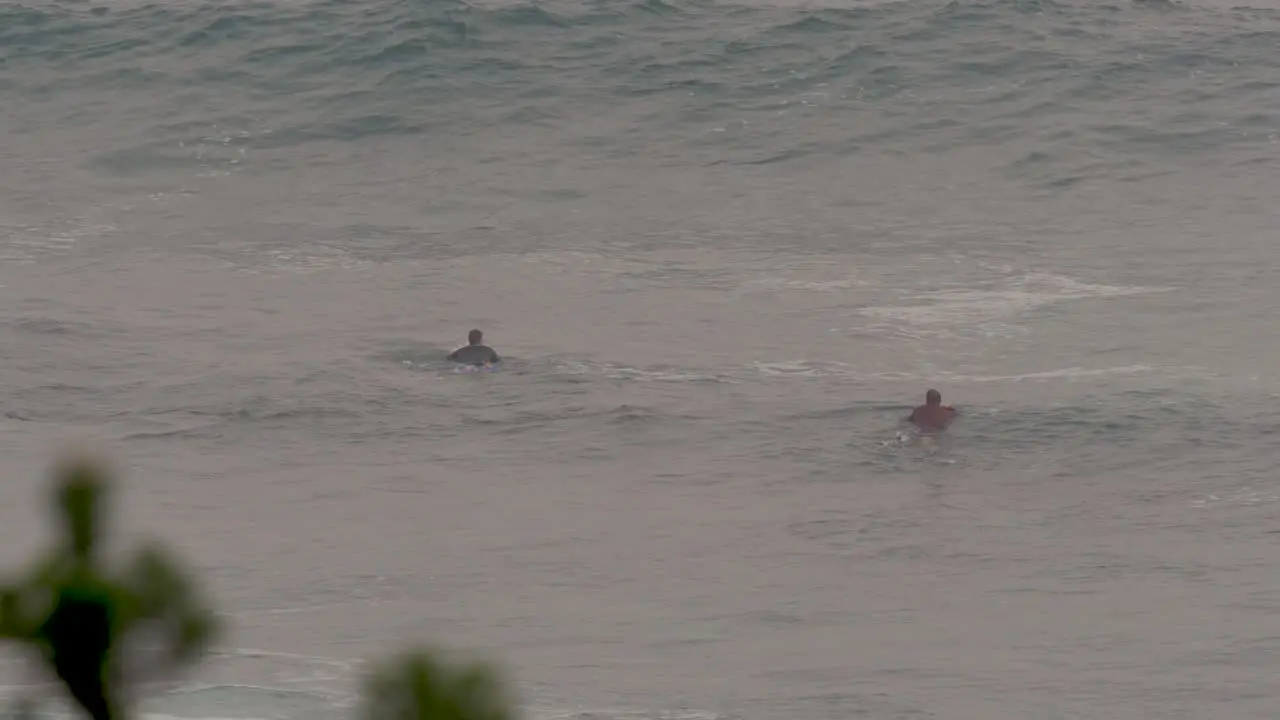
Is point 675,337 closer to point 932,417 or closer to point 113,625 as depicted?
point 932,417

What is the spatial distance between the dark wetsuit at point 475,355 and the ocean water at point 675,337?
0.43 m

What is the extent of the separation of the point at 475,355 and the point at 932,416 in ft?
15.4

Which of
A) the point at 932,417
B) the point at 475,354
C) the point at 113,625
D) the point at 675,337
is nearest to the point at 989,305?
the point at 675,337

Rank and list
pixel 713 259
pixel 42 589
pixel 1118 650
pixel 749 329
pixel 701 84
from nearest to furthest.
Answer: pixel 42 589, pixel 1118 650, pixel 749 329, pixel 713 259, pixel 701 84

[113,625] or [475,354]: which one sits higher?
[113,625]

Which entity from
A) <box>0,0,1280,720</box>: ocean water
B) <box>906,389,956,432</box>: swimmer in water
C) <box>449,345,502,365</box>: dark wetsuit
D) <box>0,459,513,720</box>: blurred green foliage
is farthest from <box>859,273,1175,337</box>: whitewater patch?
<box>0,459,513,720</box>: blurred green foliage

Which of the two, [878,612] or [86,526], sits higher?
[86,526]

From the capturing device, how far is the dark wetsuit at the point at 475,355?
20.9 meters

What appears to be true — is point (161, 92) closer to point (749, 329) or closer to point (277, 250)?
point (277, 250)

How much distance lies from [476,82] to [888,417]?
1600 cm

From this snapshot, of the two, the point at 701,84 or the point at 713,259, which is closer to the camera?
the point at 713,259

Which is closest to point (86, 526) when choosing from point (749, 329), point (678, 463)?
point (678, 463)

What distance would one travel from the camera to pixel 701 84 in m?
33.0

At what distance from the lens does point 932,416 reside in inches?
726
